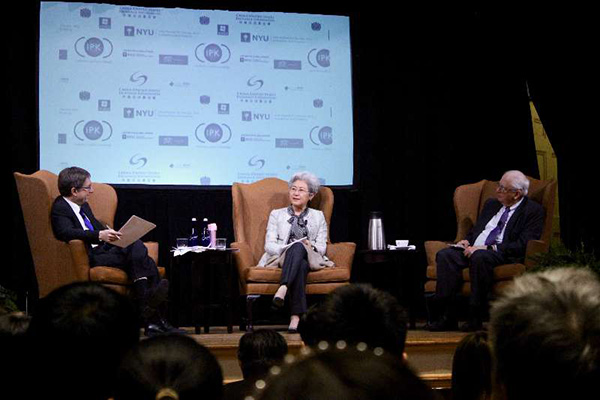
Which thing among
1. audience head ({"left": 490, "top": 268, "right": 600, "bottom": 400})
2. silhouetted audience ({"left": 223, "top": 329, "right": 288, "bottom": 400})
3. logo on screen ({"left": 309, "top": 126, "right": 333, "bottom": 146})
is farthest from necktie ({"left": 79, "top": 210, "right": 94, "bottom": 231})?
audience head ({"left": 490, "top": 268, "right": 600, "bottom": 400})

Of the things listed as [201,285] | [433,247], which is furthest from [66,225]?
[433,247]

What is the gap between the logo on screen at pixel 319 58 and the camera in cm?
674

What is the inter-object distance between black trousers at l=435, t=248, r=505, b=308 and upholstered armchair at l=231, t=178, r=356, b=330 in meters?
0.63

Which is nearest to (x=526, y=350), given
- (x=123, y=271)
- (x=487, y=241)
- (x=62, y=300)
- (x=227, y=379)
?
(x=62, y=300)

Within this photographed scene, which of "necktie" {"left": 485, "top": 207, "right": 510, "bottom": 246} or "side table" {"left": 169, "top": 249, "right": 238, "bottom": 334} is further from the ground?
"necktie" {"left": 485, "top": 207, "right": 510, "bottom": 246}

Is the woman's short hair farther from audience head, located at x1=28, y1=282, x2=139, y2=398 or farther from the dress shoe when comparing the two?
audience head, located at x1=28, y1=282, x2=139, y2=398

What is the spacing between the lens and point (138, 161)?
6.49m

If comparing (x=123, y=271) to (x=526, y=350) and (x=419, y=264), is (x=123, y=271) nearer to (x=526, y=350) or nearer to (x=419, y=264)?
(x=419, y=264)

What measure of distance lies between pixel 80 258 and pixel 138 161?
1355mm

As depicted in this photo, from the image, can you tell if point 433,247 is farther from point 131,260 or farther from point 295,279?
point 131,260

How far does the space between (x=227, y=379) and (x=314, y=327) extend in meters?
2.84

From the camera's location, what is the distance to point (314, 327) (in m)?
1.59

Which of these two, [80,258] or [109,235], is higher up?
[109,235]

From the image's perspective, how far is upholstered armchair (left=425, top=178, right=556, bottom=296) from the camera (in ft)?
18.5
